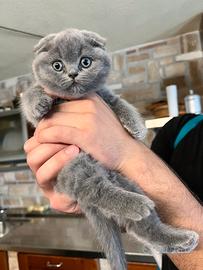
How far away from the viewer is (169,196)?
64cm

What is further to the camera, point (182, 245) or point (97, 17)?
point (97, 17)

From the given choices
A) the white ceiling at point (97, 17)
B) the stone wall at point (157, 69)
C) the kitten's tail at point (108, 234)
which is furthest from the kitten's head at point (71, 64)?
the stone wall at point (157, 69)

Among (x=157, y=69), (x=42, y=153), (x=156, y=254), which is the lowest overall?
(x=156, y=254)

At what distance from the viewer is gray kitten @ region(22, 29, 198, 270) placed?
0.52 meters

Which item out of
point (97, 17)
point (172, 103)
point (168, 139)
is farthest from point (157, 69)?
point (168, 139)

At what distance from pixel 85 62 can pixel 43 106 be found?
114 mm

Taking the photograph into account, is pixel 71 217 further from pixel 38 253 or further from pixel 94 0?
pixel 94 0

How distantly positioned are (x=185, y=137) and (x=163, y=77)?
1267mm

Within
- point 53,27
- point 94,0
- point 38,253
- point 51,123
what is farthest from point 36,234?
point 51,123

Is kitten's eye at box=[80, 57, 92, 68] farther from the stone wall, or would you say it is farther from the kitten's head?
the stone wall

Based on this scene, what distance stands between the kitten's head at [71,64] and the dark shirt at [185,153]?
359 mm

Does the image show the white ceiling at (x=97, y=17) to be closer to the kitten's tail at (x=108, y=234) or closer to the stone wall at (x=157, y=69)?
the stone wall at (x=157, y=69)

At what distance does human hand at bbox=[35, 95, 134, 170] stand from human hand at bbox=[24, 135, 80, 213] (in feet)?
0.05

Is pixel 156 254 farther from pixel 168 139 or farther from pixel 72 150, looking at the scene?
pixel 168 139
